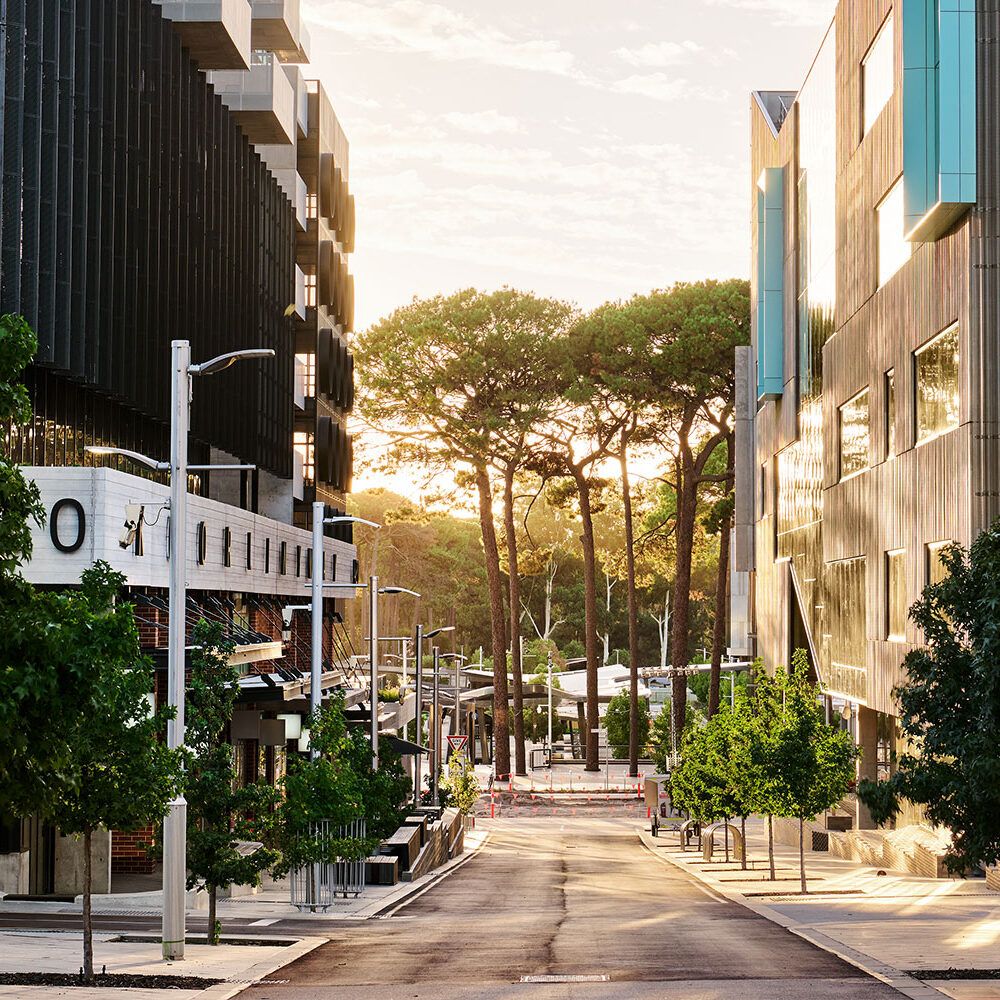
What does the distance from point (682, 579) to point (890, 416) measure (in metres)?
37.7

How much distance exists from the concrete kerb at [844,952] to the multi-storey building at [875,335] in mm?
6538

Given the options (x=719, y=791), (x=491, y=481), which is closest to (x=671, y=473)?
(x=491, y=481)

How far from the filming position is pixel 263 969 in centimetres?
2019

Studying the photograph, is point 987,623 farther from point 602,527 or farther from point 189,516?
point 602,527

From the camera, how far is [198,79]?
40656mm

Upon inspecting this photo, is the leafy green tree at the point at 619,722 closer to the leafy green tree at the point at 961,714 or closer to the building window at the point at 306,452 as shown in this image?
the building window at the point at 306,452

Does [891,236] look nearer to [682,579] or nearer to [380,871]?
[380,871]

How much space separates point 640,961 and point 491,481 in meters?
59.7

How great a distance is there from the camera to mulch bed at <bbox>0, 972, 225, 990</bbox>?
17672 mm

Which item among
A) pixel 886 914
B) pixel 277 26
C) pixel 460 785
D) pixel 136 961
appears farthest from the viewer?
pixel 460 785

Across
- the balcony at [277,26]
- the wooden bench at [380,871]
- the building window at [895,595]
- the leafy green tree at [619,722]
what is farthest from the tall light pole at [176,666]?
the leafy green tree at [619,722]

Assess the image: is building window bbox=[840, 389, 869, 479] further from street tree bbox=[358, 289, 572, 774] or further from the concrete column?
street tree bbox=[358, 289, 572, 774]

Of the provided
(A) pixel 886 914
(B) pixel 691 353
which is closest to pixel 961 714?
(A) pixel 886 914

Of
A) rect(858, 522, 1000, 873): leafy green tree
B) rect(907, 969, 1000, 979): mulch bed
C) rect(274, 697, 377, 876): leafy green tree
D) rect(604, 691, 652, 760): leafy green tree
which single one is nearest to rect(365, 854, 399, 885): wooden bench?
rect(274, 697, 377, 876): leafy green tree
